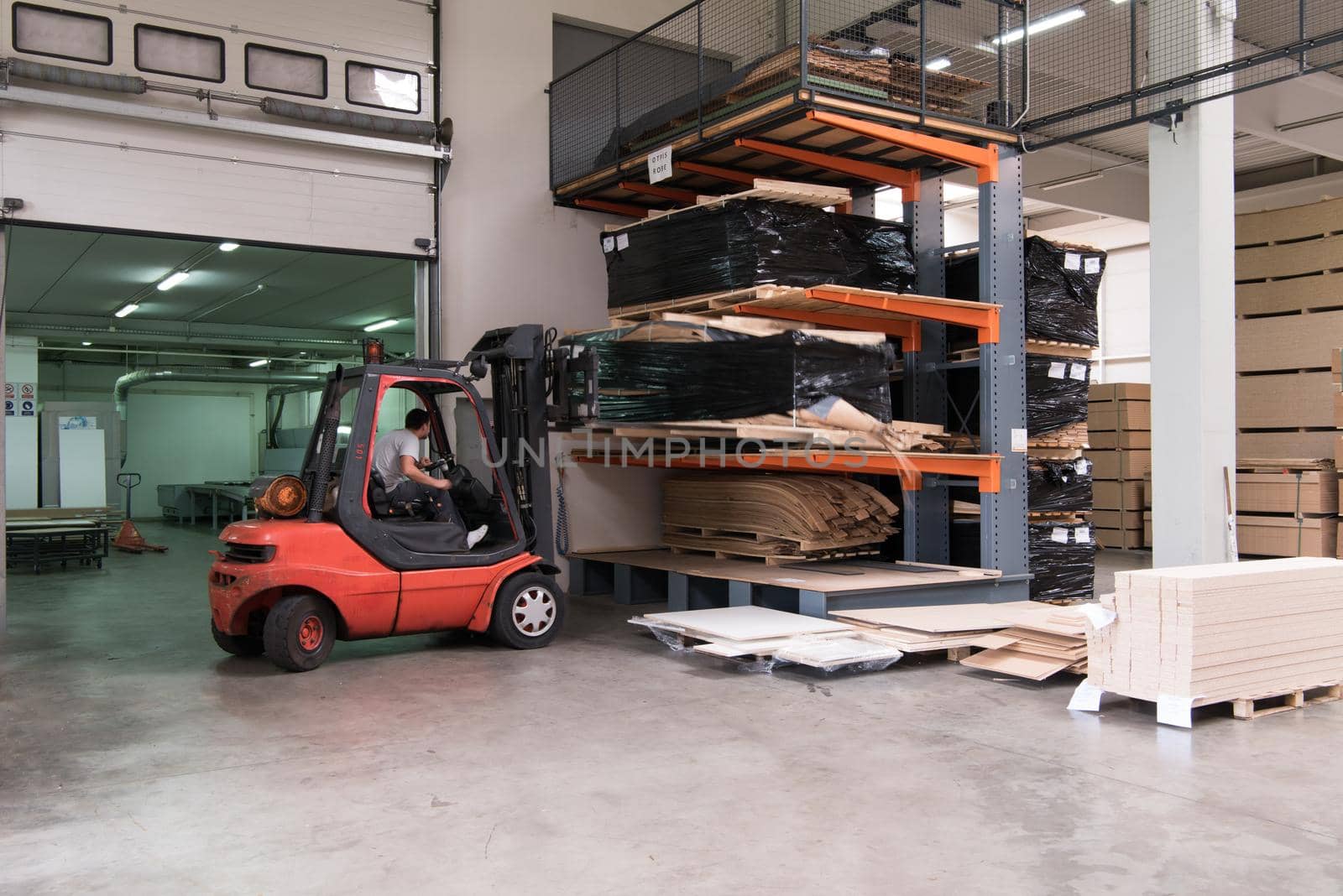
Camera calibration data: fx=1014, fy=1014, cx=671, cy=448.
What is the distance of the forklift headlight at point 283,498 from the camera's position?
249 inches

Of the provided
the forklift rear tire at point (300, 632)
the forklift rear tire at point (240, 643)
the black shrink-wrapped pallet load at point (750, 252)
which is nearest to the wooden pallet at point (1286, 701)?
the black shrink-wrapped pallet load at point (750, 252)

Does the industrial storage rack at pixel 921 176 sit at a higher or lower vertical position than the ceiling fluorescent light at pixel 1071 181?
lower

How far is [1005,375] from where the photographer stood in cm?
813

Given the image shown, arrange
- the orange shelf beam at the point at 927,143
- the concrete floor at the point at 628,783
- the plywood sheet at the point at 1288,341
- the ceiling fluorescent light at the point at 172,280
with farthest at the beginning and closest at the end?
the ceiling fluorescent light at the point at 172,280
the plywood sheet at the point at 1288,341
the orange shelf beam at the point at 927,143
the concrete floor at the point at 628,783

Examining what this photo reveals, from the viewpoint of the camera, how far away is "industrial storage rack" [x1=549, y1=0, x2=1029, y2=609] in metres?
7.37

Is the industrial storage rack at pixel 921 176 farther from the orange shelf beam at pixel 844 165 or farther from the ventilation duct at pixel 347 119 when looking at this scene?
the ventilation duct at pixel 347 119

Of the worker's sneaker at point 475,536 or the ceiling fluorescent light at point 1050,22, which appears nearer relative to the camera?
the worker's sneaker at point 475,536

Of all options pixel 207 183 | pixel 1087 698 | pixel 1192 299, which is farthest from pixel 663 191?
pixel 1087 698

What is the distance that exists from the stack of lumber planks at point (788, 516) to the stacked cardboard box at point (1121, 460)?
6352 millimetres

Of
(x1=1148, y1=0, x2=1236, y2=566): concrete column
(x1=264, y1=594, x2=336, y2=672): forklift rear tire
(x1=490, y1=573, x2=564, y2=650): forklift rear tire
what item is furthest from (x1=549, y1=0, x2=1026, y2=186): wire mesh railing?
→ (x1=264, y1=594, x2=336, y2=672): forklift rear tire

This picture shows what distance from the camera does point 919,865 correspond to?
11.1ft

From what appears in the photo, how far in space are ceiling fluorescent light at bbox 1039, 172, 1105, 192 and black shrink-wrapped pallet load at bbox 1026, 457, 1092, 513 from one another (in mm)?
7087

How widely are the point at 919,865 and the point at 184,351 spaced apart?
22.2 meters

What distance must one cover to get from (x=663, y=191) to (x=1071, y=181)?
8.01 m
